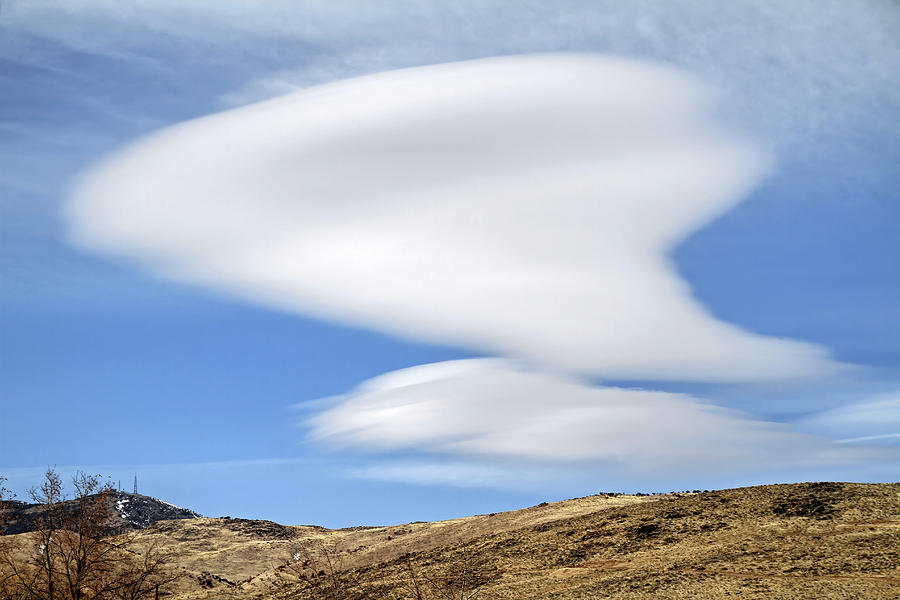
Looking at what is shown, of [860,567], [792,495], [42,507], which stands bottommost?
[860,567]

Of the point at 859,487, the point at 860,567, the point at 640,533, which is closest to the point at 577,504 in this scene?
the point at 640,533

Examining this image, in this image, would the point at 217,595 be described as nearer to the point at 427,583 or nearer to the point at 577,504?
the point at 427,583

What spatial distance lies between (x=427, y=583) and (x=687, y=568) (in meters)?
11.3

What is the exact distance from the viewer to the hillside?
2477cm

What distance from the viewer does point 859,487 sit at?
110 feet

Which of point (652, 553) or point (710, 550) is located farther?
point (652, 553)

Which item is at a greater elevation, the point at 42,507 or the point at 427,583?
the point at 42,507

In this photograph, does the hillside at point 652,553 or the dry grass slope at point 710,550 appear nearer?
the dry grass slope at point 710,550

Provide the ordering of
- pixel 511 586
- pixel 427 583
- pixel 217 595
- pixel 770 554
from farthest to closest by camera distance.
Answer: pixel 217 595
pixel 427 583
pixel 511 586
pixel 770 554

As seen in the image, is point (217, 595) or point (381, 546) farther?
point (381, 546)

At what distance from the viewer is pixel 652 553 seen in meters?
30.3

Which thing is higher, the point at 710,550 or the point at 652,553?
the point at 652,553

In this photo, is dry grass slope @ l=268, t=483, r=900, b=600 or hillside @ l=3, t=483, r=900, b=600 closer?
dry grass slope @ l=268, t=483, r=900, b=600

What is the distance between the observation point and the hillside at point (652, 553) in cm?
2477
